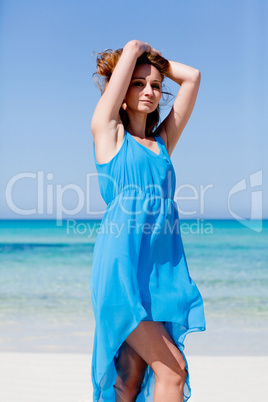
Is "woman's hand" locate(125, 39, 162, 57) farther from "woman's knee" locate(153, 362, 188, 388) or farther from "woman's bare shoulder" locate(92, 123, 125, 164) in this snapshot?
"woman's knee" locate(153, 362, 188, 388)

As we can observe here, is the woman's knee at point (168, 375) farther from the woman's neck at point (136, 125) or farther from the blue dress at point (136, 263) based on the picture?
the woman's neck at point (136, 125)

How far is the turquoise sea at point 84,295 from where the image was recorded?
5.75m

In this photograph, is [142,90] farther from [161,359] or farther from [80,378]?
[80,378]

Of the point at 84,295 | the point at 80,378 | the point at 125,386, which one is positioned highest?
the point at 125,386

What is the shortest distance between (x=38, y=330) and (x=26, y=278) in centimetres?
601

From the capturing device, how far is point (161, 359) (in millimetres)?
1902

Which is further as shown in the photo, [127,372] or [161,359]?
[127,372]

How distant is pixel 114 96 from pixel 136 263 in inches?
24.6

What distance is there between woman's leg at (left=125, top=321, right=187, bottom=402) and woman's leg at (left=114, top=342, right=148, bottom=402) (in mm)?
237

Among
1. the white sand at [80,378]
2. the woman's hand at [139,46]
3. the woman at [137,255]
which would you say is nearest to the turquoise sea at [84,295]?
the white sand at [80,378]

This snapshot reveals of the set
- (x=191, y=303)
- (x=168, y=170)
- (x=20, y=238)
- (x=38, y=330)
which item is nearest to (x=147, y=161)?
(x=168, y=170)

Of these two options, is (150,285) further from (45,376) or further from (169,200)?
(45,376)

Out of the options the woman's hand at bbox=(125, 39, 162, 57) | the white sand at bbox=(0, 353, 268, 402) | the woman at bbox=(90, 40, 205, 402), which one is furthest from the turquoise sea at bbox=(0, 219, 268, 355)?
the woman's hand at bbox=(125, 39, 162, 57)

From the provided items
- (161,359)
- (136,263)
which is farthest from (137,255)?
(161,359)
